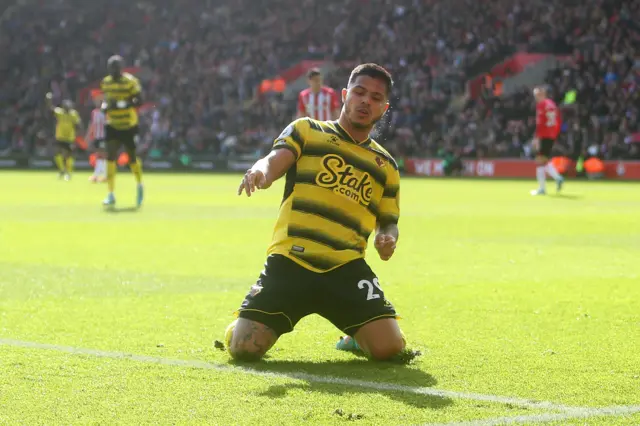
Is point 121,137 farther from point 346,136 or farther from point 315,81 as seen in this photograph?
point 346,136

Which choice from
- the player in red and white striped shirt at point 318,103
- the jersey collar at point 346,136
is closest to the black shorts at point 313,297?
the jersey collar at point 346,136

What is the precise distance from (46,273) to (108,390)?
17.5 ft

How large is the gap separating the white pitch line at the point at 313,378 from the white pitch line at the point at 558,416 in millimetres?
43

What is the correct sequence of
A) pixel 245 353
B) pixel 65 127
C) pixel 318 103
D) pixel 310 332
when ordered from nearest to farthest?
pixel 245 353, pixel 310 332, pixel 318 103, pixel 65 127

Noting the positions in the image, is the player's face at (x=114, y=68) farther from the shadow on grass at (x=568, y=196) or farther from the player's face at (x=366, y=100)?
the player's face at (x=366, y=100)

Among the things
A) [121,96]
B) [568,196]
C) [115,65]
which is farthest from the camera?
[568,196]

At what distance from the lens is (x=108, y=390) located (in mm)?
5176

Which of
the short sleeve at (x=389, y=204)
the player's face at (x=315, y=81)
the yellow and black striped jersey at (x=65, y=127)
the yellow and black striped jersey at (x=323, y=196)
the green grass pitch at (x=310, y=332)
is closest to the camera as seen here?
the green grass pitch at (x=310, y=332)

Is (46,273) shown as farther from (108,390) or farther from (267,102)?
(267,102)

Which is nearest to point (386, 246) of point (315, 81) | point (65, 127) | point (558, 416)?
point (558, 416)

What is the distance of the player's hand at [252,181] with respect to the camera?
5.46m

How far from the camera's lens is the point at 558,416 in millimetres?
4703

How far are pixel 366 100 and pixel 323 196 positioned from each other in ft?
1.96

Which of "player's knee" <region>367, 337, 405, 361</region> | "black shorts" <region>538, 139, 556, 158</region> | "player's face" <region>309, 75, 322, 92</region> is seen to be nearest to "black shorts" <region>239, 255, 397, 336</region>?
"player's knee" <region>367, 337, 405, 361</region>
